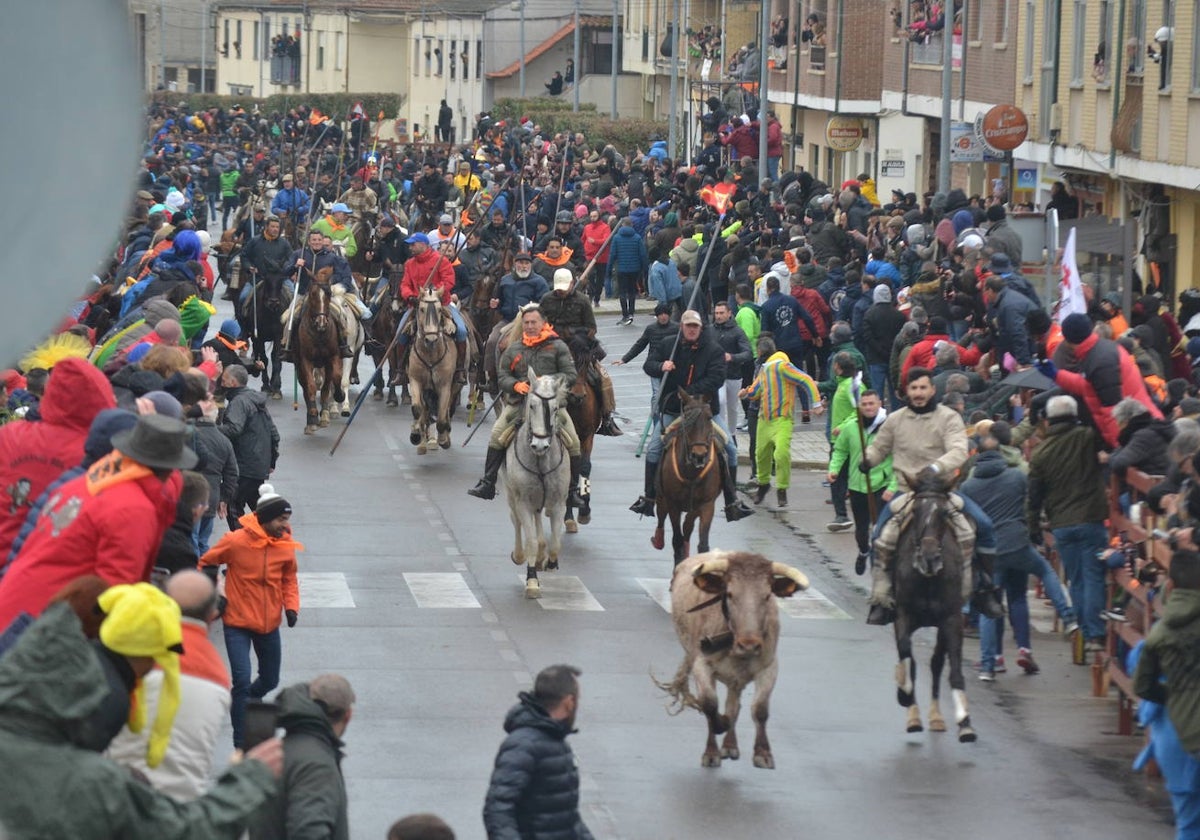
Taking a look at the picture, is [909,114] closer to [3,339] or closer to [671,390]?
[671,390]

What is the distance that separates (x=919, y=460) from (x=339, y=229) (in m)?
21.4

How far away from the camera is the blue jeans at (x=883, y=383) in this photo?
24953mm

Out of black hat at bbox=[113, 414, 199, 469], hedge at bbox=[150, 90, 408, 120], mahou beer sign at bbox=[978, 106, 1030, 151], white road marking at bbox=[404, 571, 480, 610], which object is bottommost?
white road marking at bbox=[404, 571, 480, 610]

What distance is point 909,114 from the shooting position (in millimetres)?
47344

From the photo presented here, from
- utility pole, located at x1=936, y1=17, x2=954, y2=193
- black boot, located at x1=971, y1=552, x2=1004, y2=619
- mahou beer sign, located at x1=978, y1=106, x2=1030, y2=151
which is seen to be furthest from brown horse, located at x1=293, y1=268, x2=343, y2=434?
black boot, located at x1=971, y1=552, x2=1004, y2=619

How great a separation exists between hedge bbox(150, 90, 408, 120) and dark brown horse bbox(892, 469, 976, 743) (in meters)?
83.5

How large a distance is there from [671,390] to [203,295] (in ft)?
23.0

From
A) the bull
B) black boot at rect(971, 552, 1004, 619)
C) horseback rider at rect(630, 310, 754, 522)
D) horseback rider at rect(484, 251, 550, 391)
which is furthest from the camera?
horseback rider at rect(484, 251, 550, 391)

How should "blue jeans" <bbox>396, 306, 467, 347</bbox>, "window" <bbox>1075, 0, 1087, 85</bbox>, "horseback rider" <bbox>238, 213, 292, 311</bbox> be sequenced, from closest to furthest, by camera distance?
"blue jeans" <bbox>396, 306, 467, 347</bbox> < "horseback rider" <bbox>238, 213, 292, 311</bbox> < "window" <bbox>1075, 0, 1087, 85</bbox>

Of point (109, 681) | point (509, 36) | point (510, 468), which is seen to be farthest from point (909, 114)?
point (509, 36)

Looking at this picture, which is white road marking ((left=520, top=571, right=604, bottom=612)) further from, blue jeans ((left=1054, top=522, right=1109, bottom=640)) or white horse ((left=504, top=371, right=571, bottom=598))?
blue jeans ((left=1054, top=522, right=1109, bottom=640))

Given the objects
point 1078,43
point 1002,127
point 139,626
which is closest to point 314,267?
point 1002,127

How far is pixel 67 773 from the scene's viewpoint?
395 centimetres

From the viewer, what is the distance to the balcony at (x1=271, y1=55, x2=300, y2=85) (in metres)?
115
